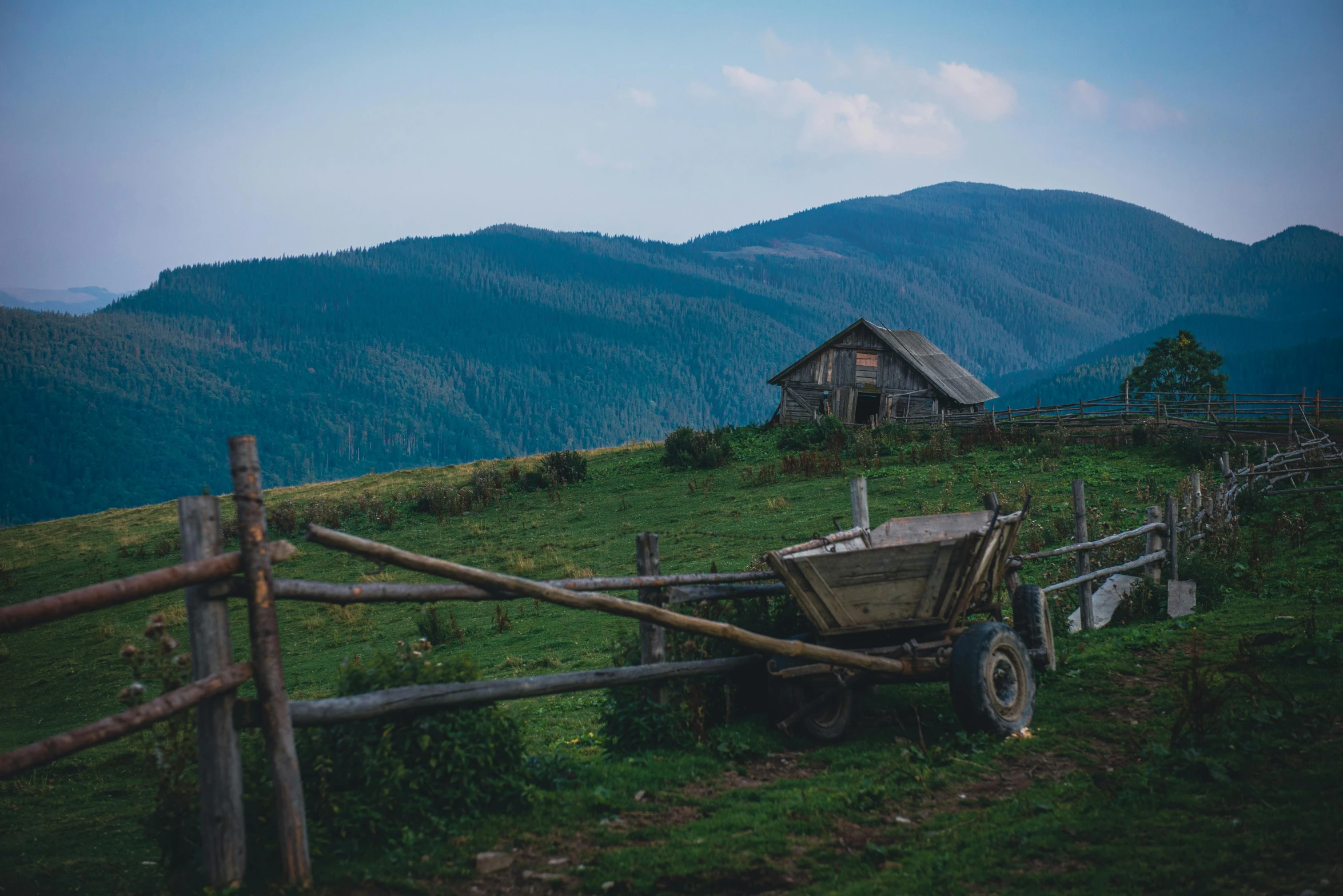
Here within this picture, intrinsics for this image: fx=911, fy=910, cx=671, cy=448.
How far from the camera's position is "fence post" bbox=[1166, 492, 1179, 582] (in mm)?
13117

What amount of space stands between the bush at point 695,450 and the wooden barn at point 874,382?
1211 cm

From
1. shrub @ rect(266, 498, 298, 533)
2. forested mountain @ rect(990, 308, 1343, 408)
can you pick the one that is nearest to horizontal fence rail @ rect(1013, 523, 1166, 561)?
shrub @ rect(266, 498, 298, 533)

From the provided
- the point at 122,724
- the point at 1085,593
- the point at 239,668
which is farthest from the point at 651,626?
the point at 1085,593

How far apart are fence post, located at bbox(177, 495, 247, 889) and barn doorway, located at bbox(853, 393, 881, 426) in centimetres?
4371

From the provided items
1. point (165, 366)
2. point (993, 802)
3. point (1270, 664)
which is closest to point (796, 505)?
point (1270, 664)

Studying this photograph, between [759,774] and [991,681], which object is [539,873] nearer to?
[759,774]

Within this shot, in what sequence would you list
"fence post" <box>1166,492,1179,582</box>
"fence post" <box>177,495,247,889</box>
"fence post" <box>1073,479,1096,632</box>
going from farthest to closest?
"fence post" <box>1166,492,1179,582</box> → "fence post" <box>1073,479,1096,632</box> → "fence post" <box>177,495,247,889</box>

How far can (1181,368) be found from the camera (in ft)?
225

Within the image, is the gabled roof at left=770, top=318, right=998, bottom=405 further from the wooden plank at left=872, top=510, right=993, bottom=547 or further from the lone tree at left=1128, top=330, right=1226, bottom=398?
the wooden plank at left=872, top=510, right=993, bottom=547

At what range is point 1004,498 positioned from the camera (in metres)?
22.2

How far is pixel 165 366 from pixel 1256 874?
206232 mm

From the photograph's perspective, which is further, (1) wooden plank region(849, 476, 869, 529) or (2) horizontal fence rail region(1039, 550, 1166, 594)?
(2) horizontal fence rail region(1039, 550, 1166, 594)

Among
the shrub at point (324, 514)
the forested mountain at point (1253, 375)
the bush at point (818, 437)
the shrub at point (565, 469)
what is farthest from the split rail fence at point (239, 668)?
the forested mountain at point (1253, 375)

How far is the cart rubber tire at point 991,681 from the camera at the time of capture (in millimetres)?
→ 6719
